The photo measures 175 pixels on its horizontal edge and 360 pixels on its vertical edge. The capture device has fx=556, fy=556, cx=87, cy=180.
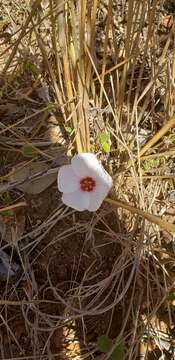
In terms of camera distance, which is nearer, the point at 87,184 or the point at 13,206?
the point at 87,184

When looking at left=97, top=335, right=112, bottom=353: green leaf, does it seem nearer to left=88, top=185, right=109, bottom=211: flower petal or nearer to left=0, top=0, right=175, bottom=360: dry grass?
left=0, top=0, right=175, bottom=360: dry grass

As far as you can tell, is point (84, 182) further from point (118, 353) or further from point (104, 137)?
point (118, 353)

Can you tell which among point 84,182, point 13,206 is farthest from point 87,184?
point 13,206

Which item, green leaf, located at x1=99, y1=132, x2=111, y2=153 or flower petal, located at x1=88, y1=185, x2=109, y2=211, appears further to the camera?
green leaf, located at x1=99, y1=132, x2=111, y2=153

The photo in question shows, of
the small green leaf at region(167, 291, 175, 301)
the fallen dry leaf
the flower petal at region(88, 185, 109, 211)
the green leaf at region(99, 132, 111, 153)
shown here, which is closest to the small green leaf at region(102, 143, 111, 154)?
the green leaf at region(99, 132, 111, 153)

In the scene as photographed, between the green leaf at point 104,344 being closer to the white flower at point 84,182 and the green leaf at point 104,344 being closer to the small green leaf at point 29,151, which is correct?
the white flower at point 84,182

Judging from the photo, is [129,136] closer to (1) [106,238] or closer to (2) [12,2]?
(1) [106,238]

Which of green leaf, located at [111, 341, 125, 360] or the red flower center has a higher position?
the red flower center
